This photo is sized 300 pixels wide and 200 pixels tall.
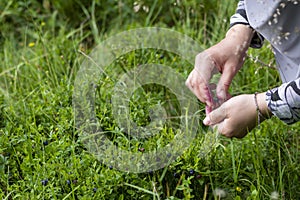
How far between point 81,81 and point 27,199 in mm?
553

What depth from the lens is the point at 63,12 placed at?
3020mm

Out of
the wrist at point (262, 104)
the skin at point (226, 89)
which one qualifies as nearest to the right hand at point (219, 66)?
the skin at point (226, 89)

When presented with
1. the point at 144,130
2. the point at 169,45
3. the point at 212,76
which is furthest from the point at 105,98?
the point at 169,45

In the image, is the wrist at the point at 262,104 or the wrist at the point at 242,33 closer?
the wrist at the point at 262,104

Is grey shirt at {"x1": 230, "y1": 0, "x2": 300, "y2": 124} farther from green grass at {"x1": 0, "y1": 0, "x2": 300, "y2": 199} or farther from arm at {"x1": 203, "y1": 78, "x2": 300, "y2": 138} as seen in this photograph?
green grass at {"x1": 0, "y1": 0, "x2": 300, "y2": 199}

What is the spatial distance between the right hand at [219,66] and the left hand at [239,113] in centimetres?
9

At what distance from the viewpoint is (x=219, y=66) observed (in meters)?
1.63

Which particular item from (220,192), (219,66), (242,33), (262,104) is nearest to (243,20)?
(242,33)

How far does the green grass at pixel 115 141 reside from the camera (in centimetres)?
159

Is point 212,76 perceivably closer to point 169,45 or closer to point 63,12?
point 169,45

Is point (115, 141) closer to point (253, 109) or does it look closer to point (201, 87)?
point (201, 87)

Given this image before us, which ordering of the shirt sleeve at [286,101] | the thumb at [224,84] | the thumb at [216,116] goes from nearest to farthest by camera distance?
1. the shirt sleeve at [286,101]
2. the thumb at [216,116]
3. the thumb at [224,84]

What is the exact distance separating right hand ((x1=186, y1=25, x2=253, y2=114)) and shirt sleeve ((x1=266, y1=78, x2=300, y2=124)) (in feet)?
0.65

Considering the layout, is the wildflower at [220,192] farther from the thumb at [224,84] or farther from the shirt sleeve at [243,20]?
the shirt sleeve at [243,20]
